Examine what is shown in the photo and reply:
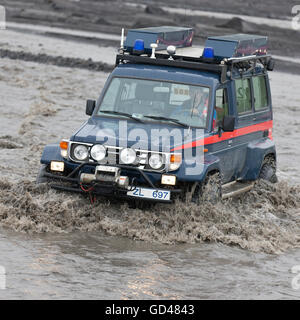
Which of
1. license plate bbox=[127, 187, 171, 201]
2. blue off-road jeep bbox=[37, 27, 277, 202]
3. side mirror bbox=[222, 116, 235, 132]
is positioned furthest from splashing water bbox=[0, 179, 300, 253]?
side mirror bbox=[222, 116, 235, 132]

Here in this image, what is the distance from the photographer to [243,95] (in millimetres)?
11719

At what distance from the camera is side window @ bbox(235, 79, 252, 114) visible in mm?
11508

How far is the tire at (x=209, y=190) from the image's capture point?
32.9 feet

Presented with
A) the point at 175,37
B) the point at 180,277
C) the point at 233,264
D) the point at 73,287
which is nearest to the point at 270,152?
the point at 175,37

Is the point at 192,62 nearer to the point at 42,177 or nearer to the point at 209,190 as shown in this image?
the point at 209,190

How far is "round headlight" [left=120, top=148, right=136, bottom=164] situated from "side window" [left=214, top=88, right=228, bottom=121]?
1581 millimetres

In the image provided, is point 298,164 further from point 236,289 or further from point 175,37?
point 236,289

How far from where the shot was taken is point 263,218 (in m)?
11.4

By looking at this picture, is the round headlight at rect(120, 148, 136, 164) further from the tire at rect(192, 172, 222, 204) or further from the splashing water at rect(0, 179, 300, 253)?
the tire at rect(192, 172, 222, 204)

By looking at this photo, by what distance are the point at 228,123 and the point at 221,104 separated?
531 mm

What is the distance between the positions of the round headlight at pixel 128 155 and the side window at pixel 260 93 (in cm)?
312

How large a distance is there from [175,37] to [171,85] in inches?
55.9

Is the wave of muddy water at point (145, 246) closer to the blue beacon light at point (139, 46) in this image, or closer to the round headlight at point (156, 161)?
the round headlight at point (156, 161)

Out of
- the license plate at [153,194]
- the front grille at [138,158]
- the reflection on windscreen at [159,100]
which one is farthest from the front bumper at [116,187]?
the reflection on windscreen at [159,100]
